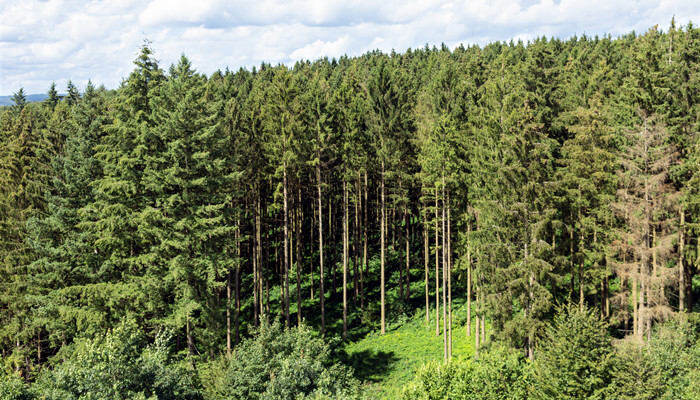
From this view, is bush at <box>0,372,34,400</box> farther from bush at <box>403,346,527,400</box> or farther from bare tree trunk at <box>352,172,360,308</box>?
bare tree trunk at <box>352,172,360,308</box>

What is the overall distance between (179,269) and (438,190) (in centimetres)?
1669

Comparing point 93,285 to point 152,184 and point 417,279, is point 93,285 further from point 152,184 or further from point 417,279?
point 417,279

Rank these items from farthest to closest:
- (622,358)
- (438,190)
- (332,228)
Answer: (332,228), (438,190), (622,358)

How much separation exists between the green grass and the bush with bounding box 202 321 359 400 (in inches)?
338

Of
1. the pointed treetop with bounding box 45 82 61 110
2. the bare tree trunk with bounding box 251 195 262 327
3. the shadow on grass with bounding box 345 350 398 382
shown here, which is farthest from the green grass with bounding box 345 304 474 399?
the pointed treetop with bounding box 45 82 61 110

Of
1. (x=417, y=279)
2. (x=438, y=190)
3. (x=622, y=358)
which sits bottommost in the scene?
(x=417, y=279)

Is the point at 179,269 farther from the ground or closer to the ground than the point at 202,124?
closer to the ground

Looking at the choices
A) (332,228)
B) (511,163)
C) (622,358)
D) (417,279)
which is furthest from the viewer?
(332,228)

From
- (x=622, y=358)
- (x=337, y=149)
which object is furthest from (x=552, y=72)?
(x=622, y=358)

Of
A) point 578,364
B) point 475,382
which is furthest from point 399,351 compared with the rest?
point 578,364

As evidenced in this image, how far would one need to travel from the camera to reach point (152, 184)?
21.9m

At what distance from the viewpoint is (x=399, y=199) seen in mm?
33625

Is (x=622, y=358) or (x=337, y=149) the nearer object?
(x=622, y=358)

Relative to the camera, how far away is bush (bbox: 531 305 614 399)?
15750 millimetres
